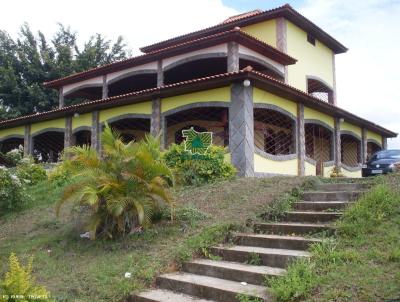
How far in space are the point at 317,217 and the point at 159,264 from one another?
2.67m

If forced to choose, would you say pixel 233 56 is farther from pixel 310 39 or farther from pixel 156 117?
pixel 310 39

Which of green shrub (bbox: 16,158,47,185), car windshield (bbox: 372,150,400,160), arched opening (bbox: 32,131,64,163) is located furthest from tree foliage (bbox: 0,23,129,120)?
car windshield (bbox: 372,150,400,160)

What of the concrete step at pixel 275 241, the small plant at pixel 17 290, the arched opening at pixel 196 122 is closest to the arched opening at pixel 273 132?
the arched opening at pixel 196 122

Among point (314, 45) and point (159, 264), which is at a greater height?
point (314, 45)

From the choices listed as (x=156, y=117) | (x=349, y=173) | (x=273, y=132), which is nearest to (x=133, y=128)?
(x=156, y=117)

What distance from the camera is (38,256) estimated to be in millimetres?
7617

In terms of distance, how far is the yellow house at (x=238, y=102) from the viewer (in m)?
14.0

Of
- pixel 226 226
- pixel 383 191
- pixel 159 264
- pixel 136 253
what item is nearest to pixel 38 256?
pixel 136 253

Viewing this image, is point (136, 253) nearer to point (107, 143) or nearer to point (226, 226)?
point (226, 226)

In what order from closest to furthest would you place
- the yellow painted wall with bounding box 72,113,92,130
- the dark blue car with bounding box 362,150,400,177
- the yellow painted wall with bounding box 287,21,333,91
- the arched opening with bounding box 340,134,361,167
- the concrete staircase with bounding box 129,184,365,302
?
1. the concrete staircase with bounding box 129,184,365,302
2. the dark blue car with bounding box 362,150,400,177
3. the yellow painted wall with bounding box 72,113,92,130
4. the yellow painted wall with bounding box 287,21,333,91
5. the arched opening with bounding box 340,134,361,167

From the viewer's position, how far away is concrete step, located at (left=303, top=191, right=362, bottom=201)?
26.1 feet

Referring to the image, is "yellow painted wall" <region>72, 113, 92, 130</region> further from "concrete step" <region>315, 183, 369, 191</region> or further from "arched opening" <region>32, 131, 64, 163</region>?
"concrete step" <region>315, 183, 369, 191</region>

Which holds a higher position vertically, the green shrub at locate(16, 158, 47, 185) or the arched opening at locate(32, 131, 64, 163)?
the arched opening at locate(32, 131, 64, 163)

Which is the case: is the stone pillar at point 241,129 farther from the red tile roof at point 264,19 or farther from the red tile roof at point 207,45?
the red tile roof at point 264,19
